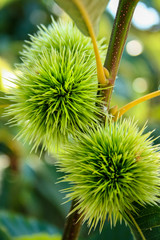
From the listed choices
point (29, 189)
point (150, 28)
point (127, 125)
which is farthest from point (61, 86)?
point (150, 28)

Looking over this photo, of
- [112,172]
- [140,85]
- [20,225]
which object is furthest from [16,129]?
[112,172]

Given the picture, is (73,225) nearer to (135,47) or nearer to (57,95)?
(57,95)

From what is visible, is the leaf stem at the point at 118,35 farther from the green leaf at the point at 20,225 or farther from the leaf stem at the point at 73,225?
the green leaf at the point at 20,225

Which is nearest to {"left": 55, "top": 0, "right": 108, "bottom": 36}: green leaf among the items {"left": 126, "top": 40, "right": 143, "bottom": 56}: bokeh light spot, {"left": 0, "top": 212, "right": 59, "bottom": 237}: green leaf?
{"left": 0, "top": 212, "right": 59, "bottom": 237}: green leaf

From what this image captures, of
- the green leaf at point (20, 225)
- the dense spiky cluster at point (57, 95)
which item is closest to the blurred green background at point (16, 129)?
the green leaf at point (20, 225)

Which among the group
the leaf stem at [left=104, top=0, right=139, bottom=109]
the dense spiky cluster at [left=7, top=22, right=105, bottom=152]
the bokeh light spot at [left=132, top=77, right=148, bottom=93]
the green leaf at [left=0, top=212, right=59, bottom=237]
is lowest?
the green leaf at [left=0, top=212, right=59, bottom=237]

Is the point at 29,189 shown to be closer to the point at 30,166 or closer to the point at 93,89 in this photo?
the point at 30,166

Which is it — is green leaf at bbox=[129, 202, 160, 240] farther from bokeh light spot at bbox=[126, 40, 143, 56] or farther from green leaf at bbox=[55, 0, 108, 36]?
bokeh light spot at bbox=[126, 40, 143, 56]
